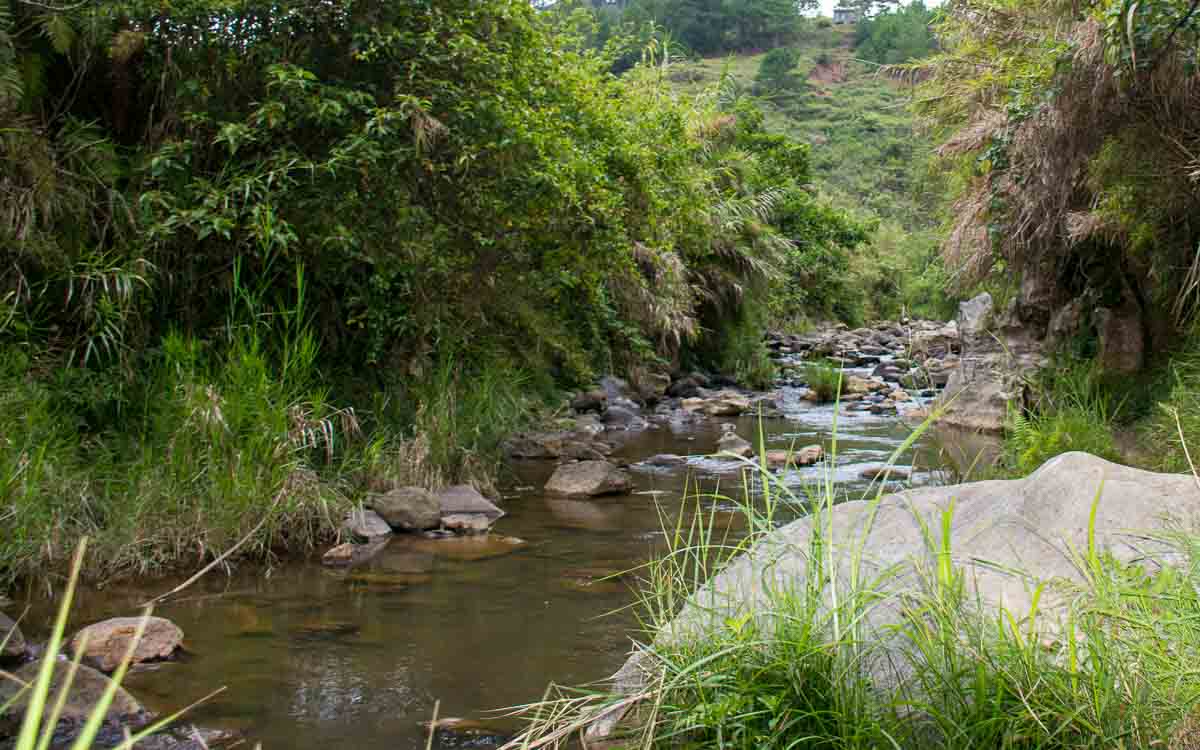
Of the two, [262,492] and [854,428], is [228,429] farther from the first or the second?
[854,428]

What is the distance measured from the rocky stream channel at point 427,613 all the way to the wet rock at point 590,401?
10.2 ft

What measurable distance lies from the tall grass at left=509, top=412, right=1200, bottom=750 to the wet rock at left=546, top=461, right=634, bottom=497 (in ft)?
18.2

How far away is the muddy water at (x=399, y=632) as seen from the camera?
4012 mm

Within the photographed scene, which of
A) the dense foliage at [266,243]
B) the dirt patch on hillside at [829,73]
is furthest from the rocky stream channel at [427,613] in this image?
the dirt patch on hillside at [829,73]

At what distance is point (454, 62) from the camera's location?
295 inches

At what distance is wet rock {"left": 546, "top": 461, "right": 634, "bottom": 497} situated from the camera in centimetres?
853

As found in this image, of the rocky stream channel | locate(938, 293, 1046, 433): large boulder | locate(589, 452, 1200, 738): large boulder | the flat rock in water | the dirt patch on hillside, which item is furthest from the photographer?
the dirt patch on hillside

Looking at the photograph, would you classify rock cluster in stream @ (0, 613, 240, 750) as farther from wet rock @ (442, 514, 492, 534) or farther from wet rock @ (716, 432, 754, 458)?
wet rock @ (716, 432, 754, 458)

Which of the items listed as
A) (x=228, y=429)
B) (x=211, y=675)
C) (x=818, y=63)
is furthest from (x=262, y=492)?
(x=818, y=63)

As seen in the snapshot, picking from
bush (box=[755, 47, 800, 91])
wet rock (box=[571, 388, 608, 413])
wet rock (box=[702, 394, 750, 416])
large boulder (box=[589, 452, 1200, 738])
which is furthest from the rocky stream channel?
bush (box=[755, 47, 800, 91])

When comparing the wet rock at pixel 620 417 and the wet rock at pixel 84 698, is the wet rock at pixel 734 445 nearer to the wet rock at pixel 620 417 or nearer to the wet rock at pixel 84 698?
the wet rock at pixel 620 417

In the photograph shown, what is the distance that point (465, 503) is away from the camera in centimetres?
754

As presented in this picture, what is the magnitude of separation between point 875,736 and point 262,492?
4.50 metres

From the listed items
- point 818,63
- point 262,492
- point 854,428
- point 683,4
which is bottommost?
point 854,428
